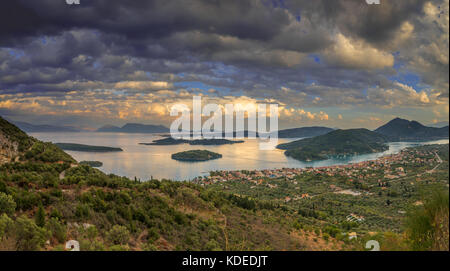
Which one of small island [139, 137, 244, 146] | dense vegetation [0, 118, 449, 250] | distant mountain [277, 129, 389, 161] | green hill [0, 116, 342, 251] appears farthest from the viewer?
distant mountain [277, 129, 389, 161]

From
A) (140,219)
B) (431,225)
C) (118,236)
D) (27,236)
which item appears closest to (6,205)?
(27,236)

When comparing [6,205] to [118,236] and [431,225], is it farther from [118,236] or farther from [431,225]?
[431,225]

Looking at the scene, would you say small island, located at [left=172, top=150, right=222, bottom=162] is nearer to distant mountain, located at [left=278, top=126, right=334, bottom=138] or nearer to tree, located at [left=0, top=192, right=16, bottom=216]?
tree, located at [left=0, top=192, right=16, bottom=216]

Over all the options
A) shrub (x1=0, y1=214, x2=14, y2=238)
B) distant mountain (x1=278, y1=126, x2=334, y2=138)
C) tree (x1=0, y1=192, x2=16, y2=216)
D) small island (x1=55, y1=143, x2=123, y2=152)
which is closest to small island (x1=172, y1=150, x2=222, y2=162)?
small island (x1=55, y1=143, x2=123, y2=152)

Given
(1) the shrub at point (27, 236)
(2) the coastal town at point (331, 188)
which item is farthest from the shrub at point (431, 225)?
(2) the coastal town at point (331, 188)

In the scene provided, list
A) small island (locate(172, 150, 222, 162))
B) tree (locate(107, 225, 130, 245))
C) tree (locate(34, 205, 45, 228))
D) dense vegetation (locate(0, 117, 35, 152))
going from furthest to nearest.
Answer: small island (locate(172, 150, 222, 162)) < dense vegetation (locate(0, 117, 35, 152)) < tree (locate(107, 225, 130, 245)) < tree (locate(34, 205, 45, 228))

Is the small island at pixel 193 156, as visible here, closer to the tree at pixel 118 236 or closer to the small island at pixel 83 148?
the small island at pixel 83 148
